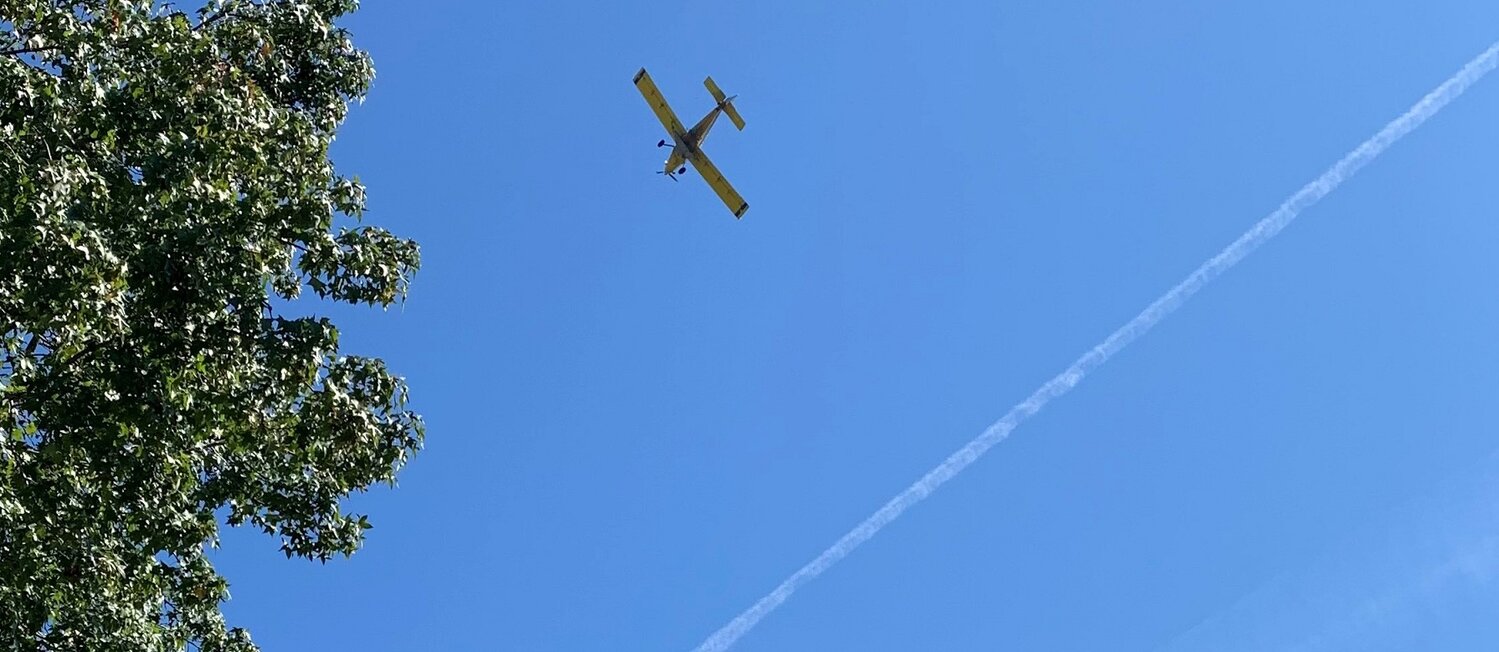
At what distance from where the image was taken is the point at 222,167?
46.3ft

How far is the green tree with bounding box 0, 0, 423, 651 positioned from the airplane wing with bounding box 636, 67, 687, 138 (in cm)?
1927

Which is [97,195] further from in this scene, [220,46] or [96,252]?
[220,46]

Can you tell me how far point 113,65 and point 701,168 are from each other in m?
21.6

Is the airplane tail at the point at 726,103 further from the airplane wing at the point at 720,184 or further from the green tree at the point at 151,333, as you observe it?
the green tree at the point at 151,333

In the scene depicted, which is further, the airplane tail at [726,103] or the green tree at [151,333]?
the airplane tail at [726,103]

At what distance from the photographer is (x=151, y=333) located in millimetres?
13617

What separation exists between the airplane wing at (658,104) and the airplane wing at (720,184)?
88 cm

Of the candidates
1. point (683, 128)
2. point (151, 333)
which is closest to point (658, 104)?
point (683, 128)

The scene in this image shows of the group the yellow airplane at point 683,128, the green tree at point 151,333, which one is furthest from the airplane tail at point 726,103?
the green tree at point 151,333

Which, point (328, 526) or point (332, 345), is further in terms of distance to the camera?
point (328, 526)

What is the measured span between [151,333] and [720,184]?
22.7 metres

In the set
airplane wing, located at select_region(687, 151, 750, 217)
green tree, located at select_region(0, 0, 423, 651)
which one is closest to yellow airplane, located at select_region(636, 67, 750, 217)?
airplane wing, located at select_region(687, 151, 750, 217)

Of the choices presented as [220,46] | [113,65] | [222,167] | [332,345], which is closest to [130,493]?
[332,345]

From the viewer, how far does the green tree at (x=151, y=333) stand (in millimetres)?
12766
